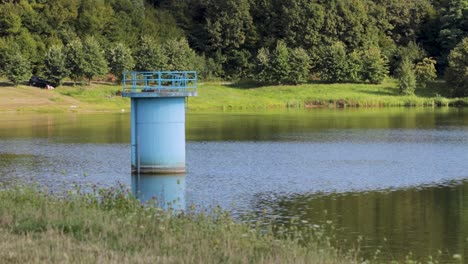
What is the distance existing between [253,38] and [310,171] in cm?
8699

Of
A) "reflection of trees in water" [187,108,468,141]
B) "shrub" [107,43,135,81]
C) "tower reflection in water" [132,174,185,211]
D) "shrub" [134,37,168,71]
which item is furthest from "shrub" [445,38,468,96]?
"tower reflection in water" [132,174,185,211]

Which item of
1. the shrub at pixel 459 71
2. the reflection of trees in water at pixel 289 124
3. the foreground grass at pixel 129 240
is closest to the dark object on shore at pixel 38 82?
the reflection of trees in water at pixel 289 124

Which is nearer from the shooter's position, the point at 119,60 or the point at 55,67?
the point at 55,67

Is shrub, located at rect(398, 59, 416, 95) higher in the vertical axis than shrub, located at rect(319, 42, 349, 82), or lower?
lower

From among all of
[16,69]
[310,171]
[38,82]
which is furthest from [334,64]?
[310,171]

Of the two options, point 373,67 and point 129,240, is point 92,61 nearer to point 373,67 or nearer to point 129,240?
point 373,67

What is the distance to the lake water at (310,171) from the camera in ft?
73.2

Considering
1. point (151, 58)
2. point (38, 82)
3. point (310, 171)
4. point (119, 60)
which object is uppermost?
point (151, 58)

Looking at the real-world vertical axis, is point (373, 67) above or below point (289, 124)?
above

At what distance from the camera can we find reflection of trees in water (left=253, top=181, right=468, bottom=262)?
19.4 metres

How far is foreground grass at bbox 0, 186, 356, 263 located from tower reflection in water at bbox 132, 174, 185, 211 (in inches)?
331

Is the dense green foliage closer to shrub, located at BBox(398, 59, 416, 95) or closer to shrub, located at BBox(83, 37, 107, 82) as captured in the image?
shrub, located at BBox(83, 37, 107, 82)

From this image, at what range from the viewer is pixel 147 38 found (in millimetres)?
110312

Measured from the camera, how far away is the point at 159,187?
28.8 meters
